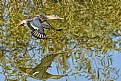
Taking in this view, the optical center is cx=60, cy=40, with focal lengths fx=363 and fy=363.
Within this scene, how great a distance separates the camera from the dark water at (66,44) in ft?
11.8

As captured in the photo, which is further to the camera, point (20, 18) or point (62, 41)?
point (20, 18)

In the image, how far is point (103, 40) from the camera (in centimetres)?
408

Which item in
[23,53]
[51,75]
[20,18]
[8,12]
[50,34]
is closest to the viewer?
[51,75]

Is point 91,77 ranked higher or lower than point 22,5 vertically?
lower

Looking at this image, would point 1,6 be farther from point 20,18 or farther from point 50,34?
point 50,34

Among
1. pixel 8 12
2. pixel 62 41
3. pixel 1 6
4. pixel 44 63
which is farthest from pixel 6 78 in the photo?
pixel 1 6

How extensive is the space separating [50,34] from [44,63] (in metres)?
0.74

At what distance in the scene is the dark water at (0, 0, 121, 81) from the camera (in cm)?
360

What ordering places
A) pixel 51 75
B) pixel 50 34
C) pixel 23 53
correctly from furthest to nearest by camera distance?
pixel 50 34, pixel 23 53, pixel 51 75

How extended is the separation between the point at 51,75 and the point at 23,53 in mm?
610

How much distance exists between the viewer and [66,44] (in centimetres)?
402

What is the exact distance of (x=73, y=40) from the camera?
4113mm

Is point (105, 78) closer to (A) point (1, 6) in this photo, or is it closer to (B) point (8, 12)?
(B) point (8, 12)

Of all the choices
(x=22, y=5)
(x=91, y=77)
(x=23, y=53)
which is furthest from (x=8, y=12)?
(x=91, y=77)
